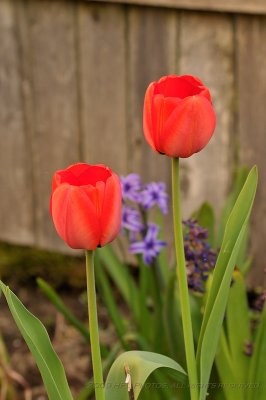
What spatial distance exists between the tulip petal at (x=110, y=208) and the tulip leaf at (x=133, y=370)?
0.59 ft

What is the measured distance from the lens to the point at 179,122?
1107mm

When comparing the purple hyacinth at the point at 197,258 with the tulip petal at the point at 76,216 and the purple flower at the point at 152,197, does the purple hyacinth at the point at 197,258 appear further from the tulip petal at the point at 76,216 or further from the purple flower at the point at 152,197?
the tulip petal at the point at 76,216

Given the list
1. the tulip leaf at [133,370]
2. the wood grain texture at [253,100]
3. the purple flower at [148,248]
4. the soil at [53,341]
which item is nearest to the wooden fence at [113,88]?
the wood grain texture at [253,100]

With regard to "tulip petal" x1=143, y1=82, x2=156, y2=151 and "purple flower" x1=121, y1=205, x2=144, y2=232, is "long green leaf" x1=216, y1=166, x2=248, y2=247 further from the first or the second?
"tulip petal" x1=143, y1=82, x2=156, y2=151

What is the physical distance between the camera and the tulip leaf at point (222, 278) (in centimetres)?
121

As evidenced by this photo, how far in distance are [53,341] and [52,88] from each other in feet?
2.39

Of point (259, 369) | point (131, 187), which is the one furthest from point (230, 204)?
point (259, 369)

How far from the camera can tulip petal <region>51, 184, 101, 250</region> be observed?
1.07 m

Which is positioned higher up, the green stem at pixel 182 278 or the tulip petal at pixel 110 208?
the tulip petal at pixel 110 208

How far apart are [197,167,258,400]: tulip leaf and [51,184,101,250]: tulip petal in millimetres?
212

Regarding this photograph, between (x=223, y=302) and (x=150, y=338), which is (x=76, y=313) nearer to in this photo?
(x=150, y=338)

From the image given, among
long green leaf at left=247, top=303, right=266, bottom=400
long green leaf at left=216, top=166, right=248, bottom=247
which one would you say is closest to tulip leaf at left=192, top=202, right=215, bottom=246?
long green leaf at left=216, top=166, right=248, bottom=247

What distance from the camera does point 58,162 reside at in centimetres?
269

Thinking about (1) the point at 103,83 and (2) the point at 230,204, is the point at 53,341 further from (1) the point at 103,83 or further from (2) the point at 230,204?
(2) the point at 230,204
